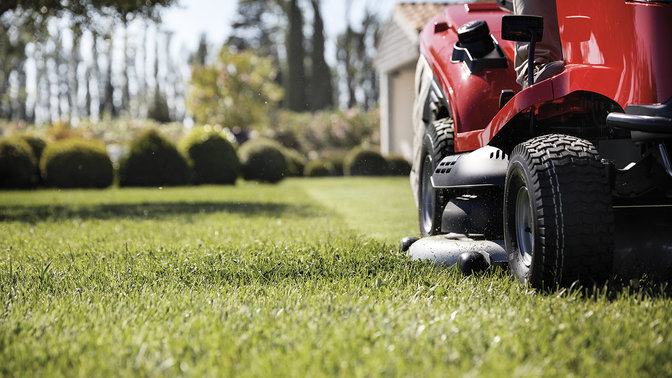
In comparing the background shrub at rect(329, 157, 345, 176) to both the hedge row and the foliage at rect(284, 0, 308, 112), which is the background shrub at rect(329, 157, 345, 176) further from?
the foliage at rect(284, 0, 308, 112)

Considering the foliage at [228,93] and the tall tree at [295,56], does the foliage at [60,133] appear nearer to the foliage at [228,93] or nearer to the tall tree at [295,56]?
the foliage at [228,93]

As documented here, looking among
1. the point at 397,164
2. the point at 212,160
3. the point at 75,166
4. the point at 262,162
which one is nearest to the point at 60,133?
the point at 75,166

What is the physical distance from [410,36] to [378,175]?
446 cm

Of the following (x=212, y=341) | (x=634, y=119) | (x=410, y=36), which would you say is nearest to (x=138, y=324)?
(x=212, y=341)

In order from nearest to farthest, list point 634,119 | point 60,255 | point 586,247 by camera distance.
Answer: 1. point 634,119
2. point 586,247
3. point 60,255

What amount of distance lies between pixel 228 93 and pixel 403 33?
37.8ft

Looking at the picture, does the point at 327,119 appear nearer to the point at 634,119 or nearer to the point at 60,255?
the point at 60,255

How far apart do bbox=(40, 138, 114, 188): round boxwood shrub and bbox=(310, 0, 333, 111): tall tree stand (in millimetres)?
21896

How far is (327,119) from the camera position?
98.5 feet

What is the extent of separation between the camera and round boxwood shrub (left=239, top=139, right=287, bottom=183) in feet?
58.4

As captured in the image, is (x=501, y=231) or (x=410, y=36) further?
(x=410, y=36)

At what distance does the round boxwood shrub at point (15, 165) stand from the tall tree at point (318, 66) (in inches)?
885

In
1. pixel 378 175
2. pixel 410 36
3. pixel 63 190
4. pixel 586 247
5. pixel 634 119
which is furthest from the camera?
pixel 378 175

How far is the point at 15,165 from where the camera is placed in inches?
615
